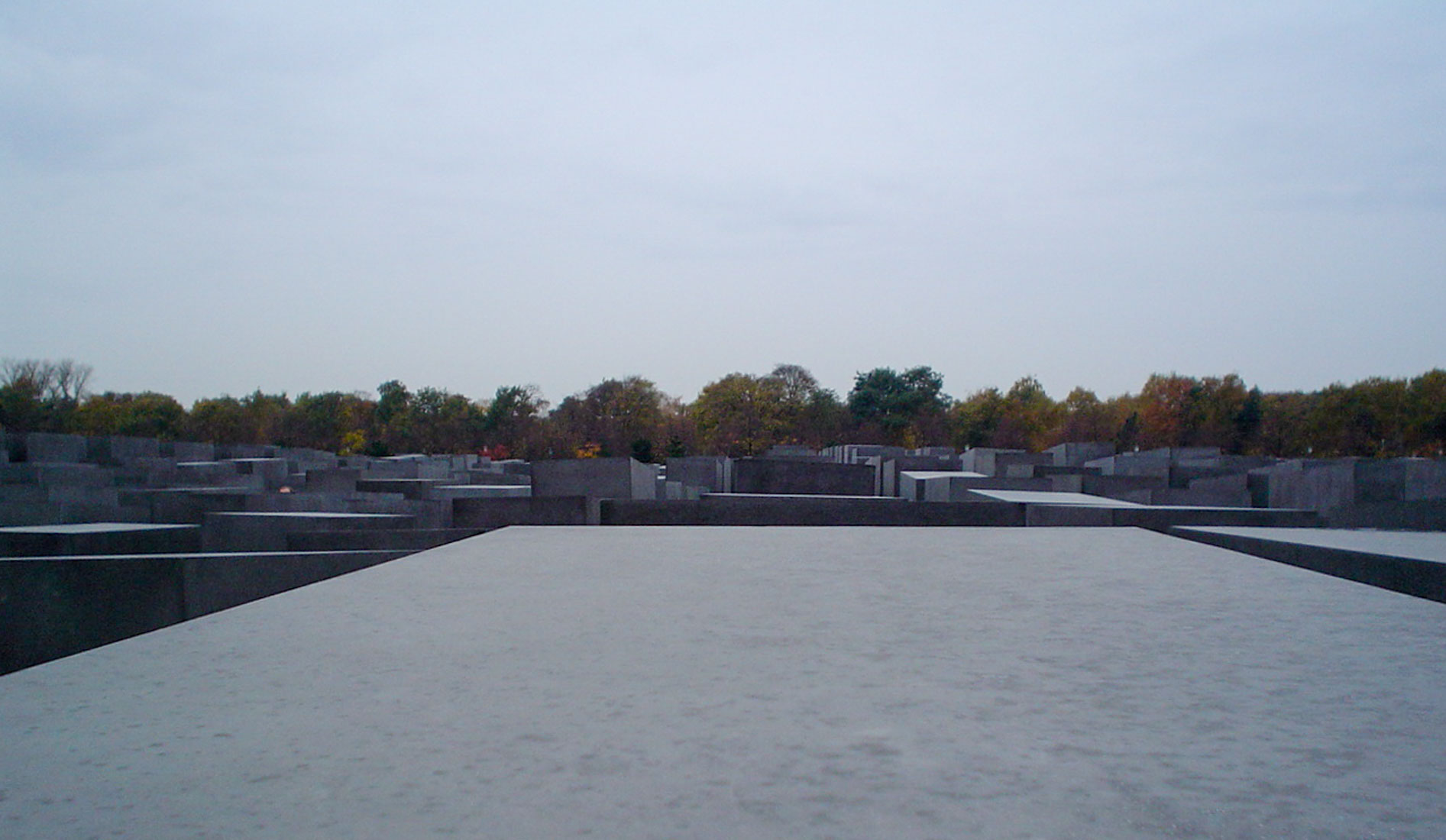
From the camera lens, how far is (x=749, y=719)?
4.59 feet

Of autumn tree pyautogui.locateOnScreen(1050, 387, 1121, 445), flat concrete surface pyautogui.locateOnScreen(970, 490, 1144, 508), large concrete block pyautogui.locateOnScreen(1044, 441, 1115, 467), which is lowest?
flat concrete surface pyautogui.locateOnScreen(970, 490, 1144, 508)

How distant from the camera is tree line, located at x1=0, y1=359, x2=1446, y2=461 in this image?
153ft

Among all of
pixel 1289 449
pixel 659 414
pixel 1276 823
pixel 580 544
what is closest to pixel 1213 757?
pixel 1276 823

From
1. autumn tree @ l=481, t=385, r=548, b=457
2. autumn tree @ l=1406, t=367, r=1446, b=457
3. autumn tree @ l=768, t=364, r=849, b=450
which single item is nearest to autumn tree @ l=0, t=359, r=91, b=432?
autumn tree @ l=481, t=385, r=548, b=457

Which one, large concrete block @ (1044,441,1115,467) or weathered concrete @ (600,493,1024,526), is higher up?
large concrete block @ (1044,441,1115,467)

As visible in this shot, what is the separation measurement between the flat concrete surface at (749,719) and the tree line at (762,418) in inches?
1411

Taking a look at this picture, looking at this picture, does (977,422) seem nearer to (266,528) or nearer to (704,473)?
(704,473)

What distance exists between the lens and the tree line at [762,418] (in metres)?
46.7

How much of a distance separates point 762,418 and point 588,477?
57.4 meters

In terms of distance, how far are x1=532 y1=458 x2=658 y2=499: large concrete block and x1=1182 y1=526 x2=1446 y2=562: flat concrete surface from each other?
14.8ft

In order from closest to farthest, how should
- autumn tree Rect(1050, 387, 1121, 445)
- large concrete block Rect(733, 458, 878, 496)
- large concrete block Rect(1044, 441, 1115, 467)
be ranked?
large concrete block Rect(733, 458, 878, 496) → large concrete block Rect(1044, 441, 1115, 467) → autumn tree Rect(1050, 387, 1121, 445)

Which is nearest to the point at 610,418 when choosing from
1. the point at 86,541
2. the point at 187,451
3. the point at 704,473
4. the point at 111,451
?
the point at 187,451

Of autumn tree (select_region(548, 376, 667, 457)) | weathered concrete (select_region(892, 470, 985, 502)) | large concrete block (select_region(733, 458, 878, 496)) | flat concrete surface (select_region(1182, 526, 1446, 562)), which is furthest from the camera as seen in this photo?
autumn tree (select_region(548, 376, 667, 457))

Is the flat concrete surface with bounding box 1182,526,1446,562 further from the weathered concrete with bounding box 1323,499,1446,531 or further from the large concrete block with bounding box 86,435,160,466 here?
the large concrete block with bounding box 86,435,160,466
